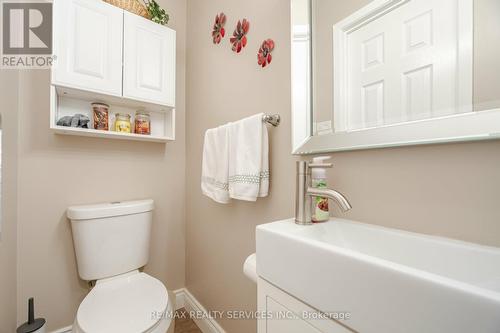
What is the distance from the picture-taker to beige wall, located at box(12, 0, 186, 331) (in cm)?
112

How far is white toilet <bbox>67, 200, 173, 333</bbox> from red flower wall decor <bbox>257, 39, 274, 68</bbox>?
1014 millimetres

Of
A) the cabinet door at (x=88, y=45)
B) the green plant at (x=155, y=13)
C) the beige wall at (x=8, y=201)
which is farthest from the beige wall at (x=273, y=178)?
the beige wall at (x=8, y=201)

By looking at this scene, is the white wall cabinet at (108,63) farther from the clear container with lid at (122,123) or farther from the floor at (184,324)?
the floor at (184,324)

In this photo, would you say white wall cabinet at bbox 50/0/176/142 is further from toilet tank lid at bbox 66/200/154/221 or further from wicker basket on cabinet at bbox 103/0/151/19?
toilet tank lid at bbox 66/200/154/221

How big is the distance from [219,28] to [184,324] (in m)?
1.85

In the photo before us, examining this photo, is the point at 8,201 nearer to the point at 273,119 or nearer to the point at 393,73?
the point at 273,119

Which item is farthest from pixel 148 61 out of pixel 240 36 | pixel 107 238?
pixel 107 238

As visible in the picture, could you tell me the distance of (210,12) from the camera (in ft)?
4.37

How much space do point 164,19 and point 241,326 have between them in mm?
1770

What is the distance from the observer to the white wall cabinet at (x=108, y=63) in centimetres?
103

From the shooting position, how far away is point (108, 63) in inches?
44.5

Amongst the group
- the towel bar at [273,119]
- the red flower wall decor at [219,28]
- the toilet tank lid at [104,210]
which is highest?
the red flower wall decor at [219,28]

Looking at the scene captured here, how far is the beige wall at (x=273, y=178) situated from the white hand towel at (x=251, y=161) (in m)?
0.05

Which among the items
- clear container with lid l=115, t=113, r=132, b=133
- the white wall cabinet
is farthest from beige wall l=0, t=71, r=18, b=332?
clear container with lid l=115, t=113, r=132, b=133
